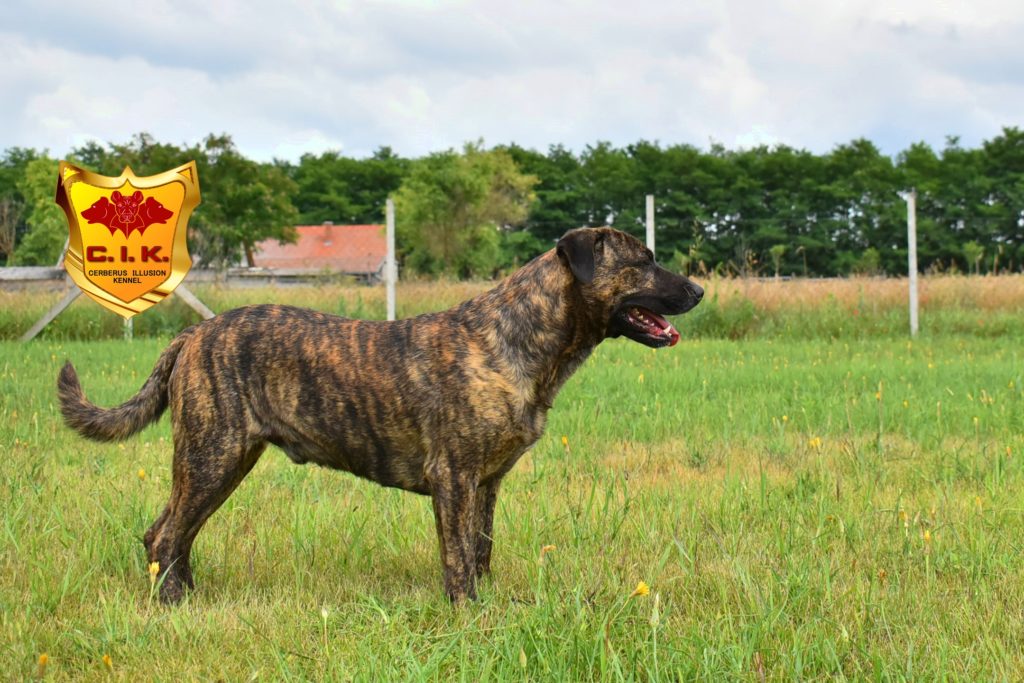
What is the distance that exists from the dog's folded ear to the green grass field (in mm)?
1134

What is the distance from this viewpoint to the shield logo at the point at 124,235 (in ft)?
31.2

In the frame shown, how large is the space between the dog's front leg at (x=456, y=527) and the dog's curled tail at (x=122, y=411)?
1.41 m

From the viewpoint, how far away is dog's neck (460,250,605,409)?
3.85 metres

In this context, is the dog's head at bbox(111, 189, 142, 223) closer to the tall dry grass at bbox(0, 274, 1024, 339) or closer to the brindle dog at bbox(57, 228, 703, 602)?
the tall dry grass at bbox(0, 274, 1024, 339)

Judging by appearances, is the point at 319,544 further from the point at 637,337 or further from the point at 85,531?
the point at 637,337

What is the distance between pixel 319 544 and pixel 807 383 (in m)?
6.21

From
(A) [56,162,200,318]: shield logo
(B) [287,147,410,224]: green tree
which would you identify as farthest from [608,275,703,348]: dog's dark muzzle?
(B) [287,147,410,224]: green tree

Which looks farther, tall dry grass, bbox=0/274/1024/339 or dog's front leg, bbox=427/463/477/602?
tall dry grass, bbox=0/274/1024/339

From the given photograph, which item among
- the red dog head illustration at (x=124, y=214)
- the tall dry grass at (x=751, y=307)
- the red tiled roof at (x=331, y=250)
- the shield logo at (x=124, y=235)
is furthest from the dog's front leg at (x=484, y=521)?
the red tiled roof at (x=331, y=250)

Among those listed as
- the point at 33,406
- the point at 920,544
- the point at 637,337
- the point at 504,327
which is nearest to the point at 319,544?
the point at 504,327

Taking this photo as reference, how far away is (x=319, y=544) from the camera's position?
4.51 metres

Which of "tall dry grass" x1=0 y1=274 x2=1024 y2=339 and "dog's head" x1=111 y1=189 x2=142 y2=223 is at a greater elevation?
"dog's head" x1=111 y1=189 x2=142 y2=223

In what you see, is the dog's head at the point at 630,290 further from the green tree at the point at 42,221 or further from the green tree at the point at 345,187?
the green tree at the point at 345,187

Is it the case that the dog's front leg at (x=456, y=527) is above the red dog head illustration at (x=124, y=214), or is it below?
below
